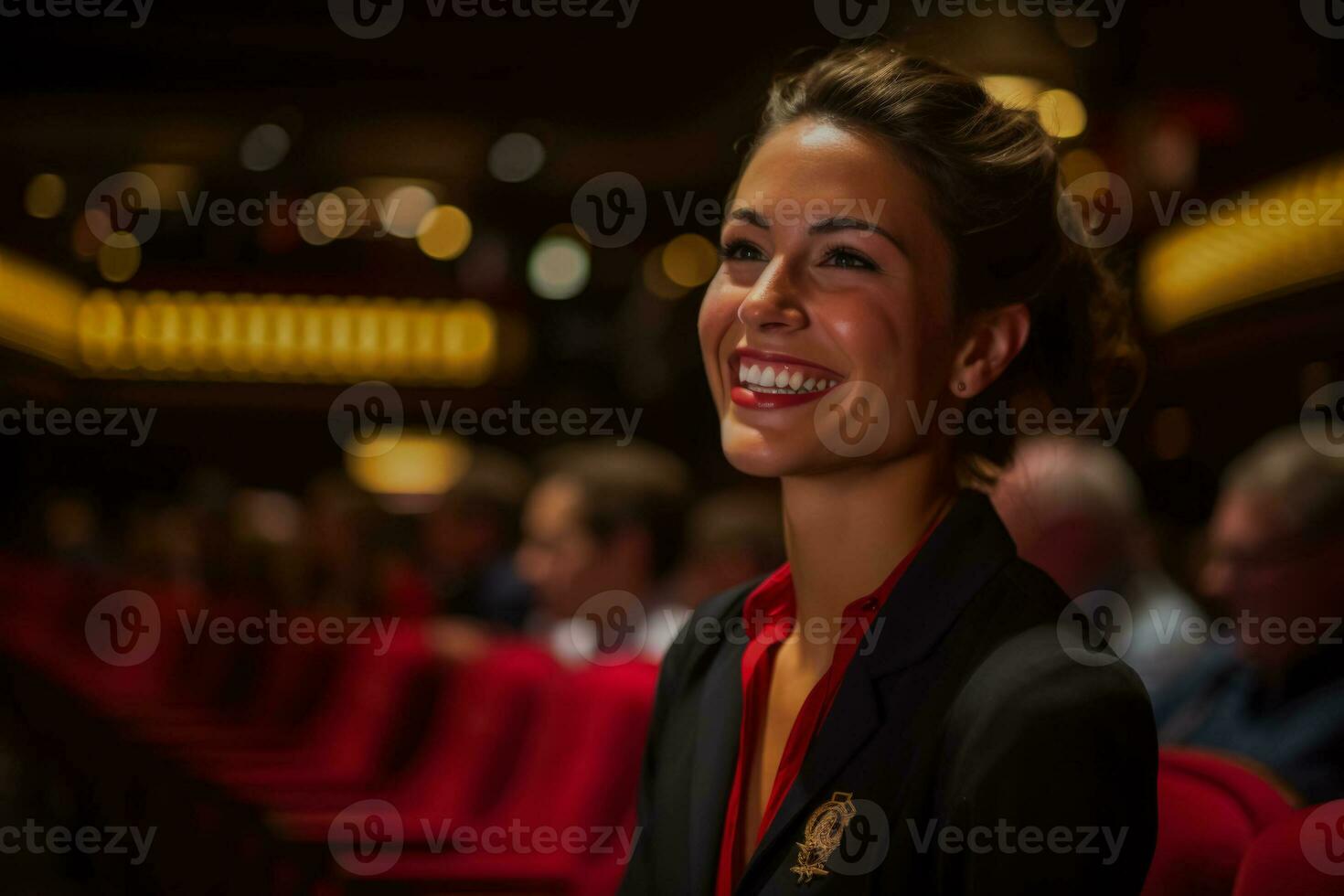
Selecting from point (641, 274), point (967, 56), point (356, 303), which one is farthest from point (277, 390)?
point (967, 56)

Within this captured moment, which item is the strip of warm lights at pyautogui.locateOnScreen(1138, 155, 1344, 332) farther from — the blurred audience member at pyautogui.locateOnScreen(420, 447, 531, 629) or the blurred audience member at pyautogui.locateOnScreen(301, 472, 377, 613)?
the blurred audience member at pyautogui.locateOnScreen(301, 472, 377, 613)

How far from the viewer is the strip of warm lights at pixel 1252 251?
5707 millimetres

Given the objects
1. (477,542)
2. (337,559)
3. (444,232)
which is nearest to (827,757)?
(477,542)

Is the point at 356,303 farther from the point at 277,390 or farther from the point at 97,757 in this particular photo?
the point at 97,757

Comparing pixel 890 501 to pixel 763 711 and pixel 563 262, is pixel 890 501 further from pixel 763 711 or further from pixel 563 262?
pixel 563 262

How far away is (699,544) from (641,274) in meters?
13.1

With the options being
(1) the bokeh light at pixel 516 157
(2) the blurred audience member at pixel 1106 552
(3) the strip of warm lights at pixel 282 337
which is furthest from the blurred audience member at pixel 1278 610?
(3) the strip of warm lights at pixel 282 337

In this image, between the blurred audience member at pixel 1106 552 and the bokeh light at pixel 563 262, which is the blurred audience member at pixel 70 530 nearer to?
the bokeh light at pixel 563 262

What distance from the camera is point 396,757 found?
348 centimetres

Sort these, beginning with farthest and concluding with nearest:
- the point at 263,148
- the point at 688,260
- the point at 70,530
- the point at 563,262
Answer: the point at 563,262 < the point at 688,260 < the point at 263,148 < the point at 70,530

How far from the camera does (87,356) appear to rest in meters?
17.6

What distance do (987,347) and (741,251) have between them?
25 centimetres

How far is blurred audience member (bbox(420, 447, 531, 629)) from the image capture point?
5434mm

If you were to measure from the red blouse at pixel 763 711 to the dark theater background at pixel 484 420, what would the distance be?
0.18m
